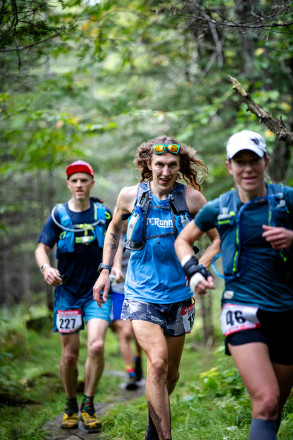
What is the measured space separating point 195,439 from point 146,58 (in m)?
10.5

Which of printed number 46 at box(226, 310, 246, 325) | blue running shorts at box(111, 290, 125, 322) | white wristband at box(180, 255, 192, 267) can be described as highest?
white wristband at box(180, 255, 192, 267)

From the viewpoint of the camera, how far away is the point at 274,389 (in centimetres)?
285

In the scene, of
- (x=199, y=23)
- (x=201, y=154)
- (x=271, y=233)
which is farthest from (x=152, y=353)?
(x=201, y=154)

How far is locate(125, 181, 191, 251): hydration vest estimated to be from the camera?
4336mm

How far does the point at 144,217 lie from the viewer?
4383mm

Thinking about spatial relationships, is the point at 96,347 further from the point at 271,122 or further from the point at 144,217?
the point at 271,122

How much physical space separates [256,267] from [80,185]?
3323 mm

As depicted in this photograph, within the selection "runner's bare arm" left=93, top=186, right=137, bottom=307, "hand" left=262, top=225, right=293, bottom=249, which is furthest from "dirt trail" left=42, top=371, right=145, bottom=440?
"hand" left=262, top=225, right=293, bottom=249

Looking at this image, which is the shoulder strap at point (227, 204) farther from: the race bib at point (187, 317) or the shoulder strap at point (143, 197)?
the race bib at point (187, 317)

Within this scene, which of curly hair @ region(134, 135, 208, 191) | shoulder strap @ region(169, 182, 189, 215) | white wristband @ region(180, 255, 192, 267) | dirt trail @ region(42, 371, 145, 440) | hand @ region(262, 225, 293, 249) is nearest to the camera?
hand @ region(262, 225, 293, 249)

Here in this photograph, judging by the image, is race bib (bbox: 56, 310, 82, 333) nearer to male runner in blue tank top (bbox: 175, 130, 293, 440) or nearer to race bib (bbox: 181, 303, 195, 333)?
race bib (bbox: 181, 303, 195, 333)

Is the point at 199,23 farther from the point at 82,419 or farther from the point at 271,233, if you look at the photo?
the point at 82,419

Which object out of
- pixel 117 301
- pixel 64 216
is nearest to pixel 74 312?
pixel 64 216

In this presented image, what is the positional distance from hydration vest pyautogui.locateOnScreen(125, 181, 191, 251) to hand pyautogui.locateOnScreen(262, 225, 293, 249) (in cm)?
144
